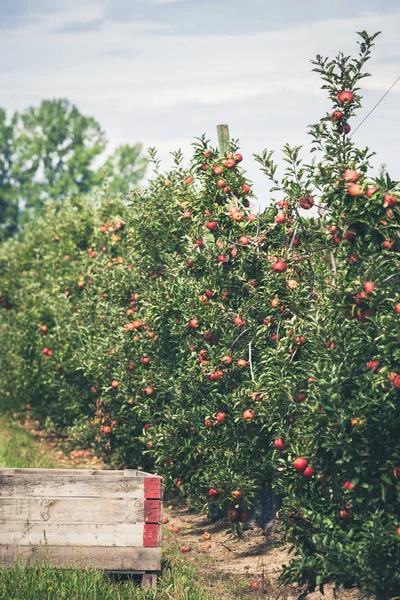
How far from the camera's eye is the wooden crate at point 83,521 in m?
7.46

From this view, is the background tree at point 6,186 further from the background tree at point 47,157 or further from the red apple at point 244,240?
the red apple at point 244,240

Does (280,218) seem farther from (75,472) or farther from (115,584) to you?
(115,584)

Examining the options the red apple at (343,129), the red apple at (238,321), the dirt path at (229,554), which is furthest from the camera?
the red apple at (238,321)

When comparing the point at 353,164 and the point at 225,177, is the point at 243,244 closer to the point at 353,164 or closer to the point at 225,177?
the point at 225,177

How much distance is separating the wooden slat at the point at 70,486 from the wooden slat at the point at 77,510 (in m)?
0.06

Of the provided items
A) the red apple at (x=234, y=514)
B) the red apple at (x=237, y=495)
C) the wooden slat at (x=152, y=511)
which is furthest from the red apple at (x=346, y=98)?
the red apple at (x=234, y=514)

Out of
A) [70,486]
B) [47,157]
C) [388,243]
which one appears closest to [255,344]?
[70,486]

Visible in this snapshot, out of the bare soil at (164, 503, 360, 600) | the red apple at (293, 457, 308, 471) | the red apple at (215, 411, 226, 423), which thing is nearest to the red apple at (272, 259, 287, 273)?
the red apple at (293, 457, 308, 471)

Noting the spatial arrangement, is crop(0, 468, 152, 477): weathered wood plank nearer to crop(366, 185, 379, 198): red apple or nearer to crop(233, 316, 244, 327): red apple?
crop(233, 316, 244, 327): red apple

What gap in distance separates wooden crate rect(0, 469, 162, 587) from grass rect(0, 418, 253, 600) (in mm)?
155

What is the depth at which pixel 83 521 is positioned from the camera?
24.7 ft

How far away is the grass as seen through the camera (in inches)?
270

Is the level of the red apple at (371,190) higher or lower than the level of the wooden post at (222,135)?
lower

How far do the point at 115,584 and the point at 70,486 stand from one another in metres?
0.97
